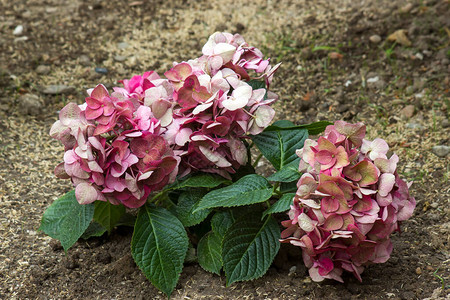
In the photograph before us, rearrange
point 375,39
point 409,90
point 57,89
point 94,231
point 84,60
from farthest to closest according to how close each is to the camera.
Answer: point 84,60 < point 375,39 < point 57,89 < point 409,90 < point 94,231

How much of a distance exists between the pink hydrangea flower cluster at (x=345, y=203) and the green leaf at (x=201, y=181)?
29 cm

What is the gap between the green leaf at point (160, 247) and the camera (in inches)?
76.3

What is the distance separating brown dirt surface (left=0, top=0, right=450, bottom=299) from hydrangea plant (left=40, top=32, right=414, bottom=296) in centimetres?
15

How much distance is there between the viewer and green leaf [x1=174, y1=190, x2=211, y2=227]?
202cm

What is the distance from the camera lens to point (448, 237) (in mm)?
2160

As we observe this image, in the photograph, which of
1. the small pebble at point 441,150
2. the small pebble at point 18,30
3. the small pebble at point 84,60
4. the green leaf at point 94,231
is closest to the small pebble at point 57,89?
the small pebble at point 84,60

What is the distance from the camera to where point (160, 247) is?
198 cm

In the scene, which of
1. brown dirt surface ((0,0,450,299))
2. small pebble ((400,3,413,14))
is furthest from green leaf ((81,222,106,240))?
small pebble ((400,3,413,14))

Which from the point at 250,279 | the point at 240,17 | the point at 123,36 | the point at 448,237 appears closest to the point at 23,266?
the point at 250,279

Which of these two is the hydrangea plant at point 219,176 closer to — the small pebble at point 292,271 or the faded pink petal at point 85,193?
the faded pink petal at point 85,193

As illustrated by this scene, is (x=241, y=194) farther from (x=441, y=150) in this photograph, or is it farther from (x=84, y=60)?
(x=84, y=60)

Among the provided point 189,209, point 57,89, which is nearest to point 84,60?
point 57,89

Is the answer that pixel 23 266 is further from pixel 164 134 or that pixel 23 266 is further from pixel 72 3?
pixel 72 3

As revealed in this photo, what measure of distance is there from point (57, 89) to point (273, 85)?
1.22 meters
